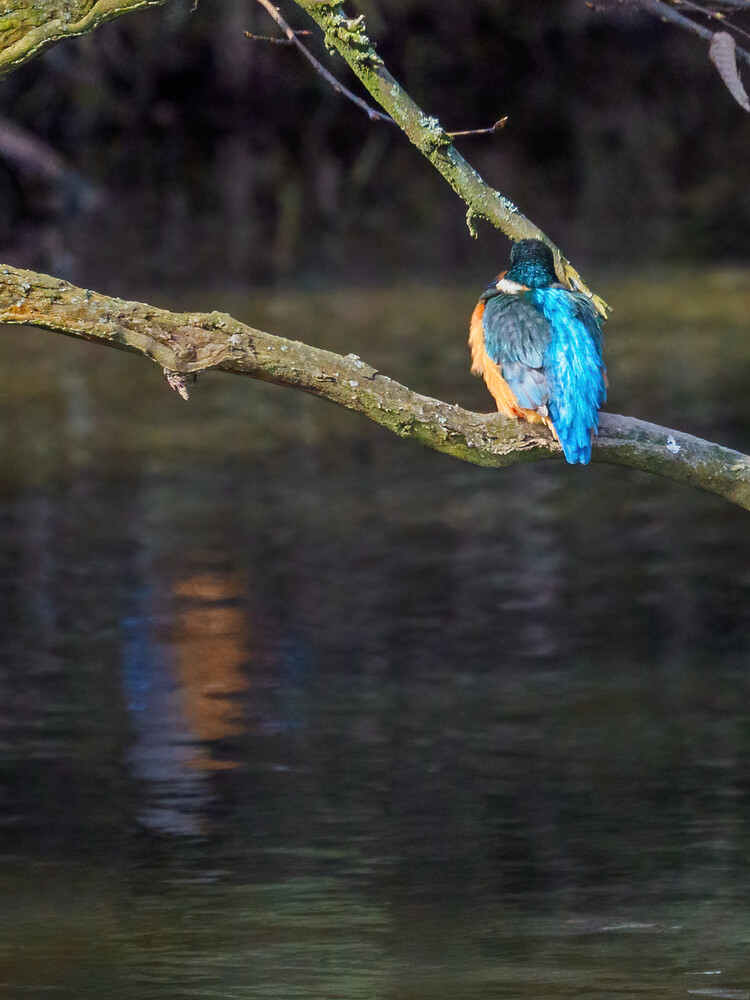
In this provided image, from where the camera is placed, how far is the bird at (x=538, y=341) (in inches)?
183

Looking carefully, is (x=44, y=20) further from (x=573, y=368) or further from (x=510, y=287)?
(x=573, y=368)

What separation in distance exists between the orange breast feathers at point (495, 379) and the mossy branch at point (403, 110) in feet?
1.21

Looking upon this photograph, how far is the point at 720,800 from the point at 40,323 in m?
2.57

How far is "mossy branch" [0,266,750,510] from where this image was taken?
167 inches

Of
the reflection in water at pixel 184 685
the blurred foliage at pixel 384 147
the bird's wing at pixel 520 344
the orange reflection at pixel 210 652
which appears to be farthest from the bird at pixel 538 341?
the blurred foliage at pixel 384 147

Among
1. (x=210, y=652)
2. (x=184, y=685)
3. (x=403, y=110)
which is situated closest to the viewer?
(x=403, y=110)

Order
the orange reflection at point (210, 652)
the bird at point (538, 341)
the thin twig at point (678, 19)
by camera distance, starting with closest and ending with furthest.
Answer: the thin twig at point (678, 19) < the bird at point (538, 341) < the orange reflection at point (210, 652)

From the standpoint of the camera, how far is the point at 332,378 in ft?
14.3

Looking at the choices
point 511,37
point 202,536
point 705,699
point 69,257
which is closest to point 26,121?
point 69,257

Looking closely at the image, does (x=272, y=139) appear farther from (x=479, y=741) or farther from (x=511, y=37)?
(x=479, y=741)

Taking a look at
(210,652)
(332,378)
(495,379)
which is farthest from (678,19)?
(210,652)

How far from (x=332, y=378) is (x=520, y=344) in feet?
2.22

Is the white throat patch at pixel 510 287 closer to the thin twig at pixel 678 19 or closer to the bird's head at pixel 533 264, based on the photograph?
the bird's head at pixel 533 264

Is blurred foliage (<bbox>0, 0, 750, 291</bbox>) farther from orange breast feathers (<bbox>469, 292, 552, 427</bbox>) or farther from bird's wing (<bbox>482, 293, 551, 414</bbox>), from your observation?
bird's wing (<bbox>482, 293, 551, 414</bbox>)
